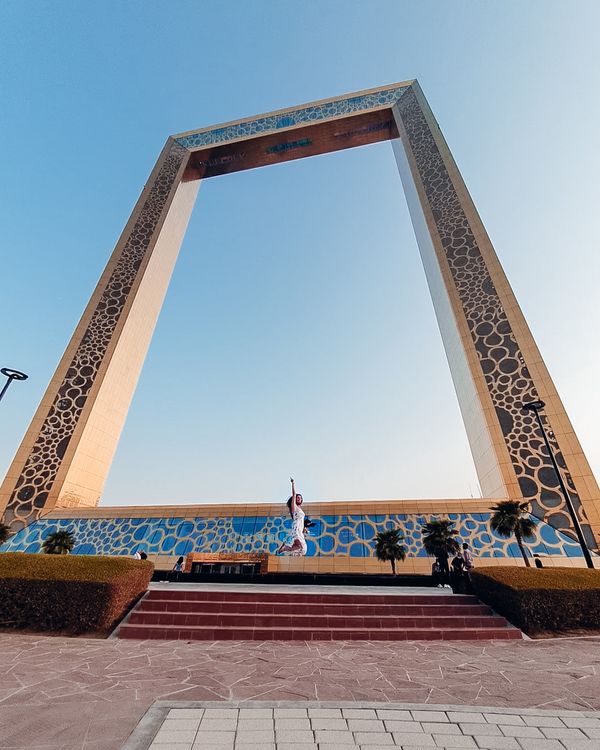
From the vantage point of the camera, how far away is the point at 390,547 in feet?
55.2

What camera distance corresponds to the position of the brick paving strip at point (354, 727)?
2932 mm

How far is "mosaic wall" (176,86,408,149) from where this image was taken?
36094 millimetres

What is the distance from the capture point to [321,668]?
5.26 meters

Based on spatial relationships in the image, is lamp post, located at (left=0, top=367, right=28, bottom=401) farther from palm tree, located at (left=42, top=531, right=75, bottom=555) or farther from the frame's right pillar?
the frame's right pillar

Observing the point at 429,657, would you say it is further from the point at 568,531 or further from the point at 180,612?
the point at 568,531

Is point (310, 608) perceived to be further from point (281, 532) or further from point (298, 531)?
point (281, 532)

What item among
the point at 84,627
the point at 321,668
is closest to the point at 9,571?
the point at 84,627

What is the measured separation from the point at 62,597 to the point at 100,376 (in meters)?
20.0

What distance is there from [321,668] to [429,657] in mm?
1994

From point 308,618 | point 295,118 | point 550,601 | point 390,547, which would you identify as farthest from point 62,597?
point 295,118

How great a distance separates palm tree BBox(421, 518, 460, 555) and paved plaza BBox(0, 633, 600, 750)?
31.9 feet

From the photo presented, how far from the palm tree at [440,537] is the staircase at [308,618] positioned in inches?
288

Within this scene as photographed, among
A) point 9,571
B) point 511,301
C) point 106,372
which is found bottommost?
point 9,571

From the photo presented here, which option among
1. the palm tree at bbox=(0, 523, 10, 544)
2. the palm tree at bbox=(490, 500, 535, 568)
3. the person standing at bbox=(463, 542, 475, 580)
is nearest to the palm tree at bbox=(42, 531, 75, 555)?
the palm tree at bbox=(0, 523, 10, 544)
